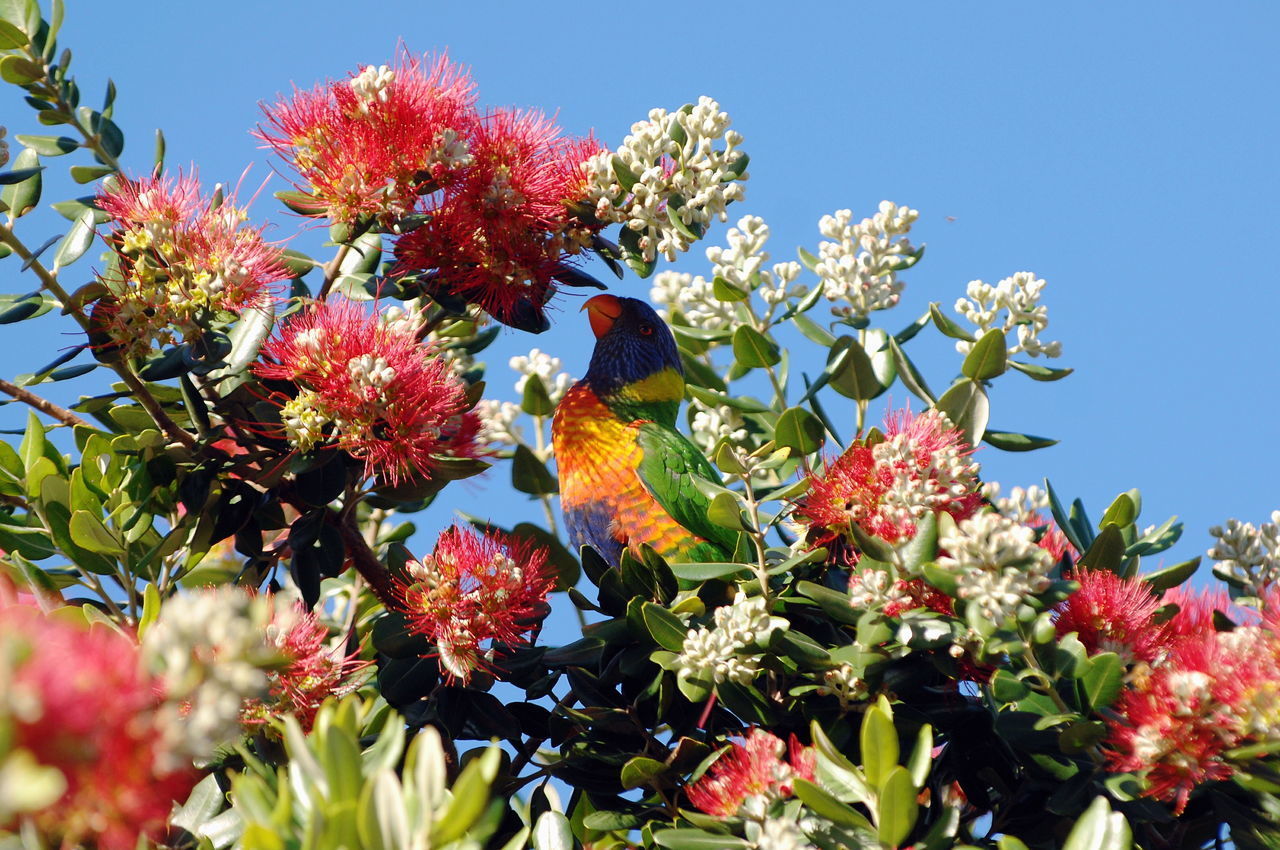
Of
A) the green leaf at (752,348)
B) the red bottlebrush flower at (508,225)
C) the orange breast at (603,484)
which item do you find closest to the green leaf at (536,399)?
the orange breast at (603,484)

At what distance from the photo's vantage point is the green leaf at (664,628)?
1.55 meters

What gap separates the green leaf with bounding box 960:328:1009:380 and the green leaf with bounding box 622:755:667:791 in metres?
0.79

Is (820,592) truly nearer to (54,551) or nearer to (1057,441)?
(1057,441)

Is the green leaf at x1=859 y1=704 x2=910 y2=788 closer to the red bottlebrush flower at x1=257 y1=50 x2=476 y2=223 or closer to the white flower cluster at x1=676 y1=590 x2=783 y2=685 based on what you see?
the white flower cluster at x1=676 y1=590 x2=783 y2=685

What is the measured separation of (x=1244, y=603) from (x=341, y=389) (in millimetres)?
1421

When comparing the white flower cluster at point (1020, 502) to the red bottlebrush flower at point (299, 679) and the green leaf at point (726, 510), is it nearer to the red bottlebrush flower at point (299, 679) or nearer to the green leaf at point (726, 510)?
the green leaf at point (726, 510)

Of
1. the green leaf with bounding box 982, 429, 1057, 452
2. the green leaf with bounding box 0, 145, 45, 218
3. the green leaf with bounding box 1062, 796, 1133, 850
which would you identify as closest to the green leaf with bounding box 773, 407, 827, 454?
the green leaf with bounding box 982, 429, 1057, 452

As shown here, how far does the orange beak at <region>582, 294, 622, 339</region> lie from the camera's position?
10.2 ft

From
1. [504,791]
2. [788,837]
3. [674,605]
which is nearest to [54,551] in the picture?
[504,791]

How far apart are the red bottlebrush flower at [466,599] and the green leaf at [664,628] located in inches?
10.1

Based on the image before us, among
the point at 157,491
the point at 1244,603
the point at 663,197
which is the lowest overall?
the point at 157,491

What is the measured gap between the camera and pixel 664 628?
1564 millimetres

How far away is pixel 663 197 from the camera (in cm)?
192

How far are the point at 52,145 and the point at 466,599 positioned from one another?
0.99 metres
